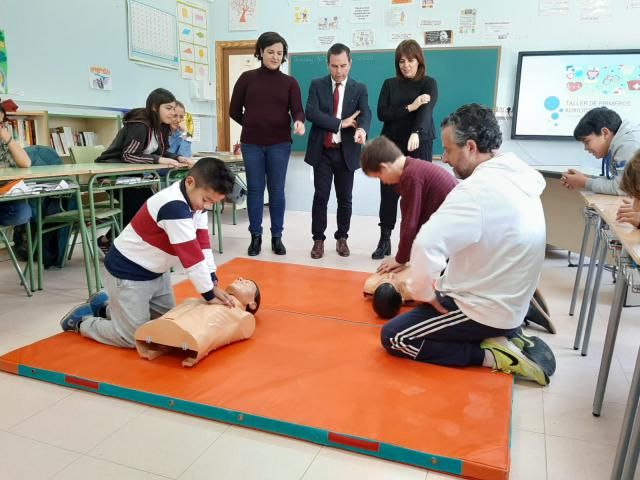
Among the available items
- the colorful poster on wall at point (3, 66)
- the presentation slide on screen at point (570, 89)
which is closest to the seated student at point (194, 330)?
the colorful poster on wall at point (3, 66)

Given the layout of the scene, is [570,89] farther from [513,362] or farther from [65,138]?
[65,138]

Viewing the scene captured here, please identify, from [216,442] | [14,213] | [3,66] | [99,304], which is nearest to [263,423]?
[216,442]

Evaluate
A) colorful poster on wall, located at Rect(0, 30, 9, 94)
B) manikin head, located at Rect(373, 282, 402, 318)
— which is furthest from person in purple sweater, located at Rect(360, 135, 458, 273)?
colorful poster on wall, located at Rect(0, 30, 9, 94)

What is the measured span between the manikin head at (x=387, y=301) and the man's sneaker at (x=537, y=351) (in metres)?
0.60

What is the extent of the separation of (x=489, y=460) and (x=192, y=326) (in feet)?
3.80

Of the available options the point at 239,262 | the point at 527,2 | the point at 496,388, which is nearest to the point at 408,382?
the point at 496,388

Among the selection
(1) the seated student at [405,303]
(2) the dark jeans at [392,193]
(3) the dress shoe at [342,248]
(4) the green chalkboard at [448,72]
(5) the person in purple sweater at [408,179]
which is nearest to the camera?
(1) the seated student at [405,303]

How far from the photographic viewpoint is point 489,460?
4.83ft

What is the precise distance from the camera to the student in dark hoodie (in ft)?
11.7

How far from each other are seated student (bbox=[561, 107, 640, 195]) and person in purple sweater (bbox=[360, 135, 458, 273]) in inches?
28.8

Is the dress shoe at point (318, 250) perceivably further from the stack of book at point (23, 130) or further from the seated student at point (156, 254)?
the stack of book at point (23, 130)

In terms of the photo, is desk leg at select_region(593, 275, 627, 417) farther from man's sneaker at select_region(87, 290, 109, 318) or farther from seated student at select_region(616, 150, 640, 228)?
man's sneaker at select_region(87, 290, 109, 318)

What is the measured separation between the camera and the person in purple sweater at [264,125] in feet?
12.6

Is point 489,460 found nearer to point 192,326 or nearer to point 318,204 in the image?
point 192,326
